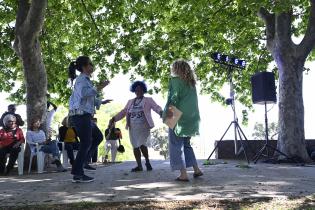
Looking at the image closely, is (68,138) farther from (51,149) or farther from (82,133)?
(82,133)

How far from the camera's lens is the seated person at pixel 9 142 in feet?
36.1

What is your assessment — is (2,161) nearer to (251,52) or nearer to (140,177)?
(140,177)

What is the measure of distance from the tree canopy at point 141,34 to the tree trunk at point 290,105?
152 inches

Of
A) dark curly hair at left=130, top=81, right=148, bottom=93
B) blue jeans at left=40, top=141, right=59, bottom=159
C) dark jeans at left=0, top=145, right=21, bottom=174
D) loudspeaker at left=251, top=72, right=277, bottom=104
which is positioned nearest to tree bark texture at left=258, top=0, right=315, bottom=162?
loudspeaker at left=251, top=72, right=277, bottom=104

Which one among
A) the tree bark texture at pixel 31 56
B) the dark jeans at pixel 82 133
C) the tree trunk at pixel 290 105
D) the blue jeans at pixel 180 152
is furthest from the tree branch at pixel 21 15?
the tree trunk at pixel 290 105

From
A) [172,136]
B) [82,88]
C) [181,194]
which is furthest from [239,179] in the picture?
[82,88]

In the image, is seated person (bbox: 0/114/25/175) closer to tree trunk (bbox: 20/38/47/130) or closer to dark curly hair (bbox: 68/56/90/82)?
tree trunk (bbox: 20/38/47/130)

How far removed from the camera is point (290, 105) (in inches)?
537

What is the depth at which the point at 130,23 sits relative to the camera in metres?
19.0

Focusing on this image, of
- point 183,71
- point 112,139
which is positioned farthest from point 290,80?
point 183,71

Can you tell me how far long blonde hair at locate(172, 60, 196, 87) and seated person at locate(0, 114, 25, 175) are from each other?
17.3 ft

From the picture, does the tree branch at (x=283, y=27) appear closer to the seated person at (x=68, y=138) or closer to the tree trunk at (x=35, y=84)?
the seated person at (x=68, y=138)

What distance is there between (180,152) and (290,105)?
7306 millimetres

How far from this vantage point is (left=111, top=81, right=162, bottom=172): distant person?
30.7 feet
